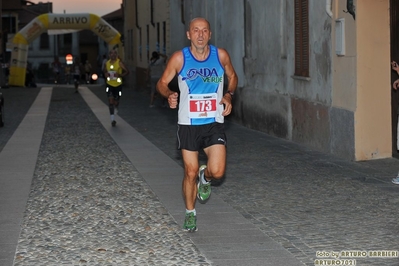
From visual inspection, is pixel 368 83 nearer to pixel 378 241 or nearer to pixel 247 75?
pixel 378 241

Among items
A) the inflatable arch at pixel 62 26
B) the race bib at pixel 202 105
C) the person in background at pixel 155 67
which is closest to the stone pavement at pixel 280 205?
the race bib at pixel 202 105

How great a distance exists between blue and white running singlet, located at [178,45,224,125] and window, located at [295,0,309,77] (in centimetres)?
783

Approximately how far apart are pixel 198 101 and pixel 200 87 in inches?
4.4

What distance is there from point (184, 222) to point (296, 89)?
8.38m

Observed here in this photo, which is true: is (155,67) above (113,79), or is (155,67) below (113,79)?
above

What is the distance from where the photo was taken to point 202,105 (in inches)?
297

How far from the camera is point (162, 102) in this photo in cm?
2856

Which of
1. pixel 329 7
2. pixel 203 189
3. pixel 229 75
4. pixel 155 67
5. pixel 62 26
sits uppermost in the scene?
pixel 62 26

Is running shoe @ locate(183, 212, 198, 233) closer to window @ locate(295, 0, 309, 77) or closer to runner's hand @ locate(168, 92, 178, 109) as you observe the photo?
runner's hand @ locate(168, 92, 178, 109)

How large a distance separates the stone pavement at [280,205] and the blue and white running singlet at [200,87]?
95cm

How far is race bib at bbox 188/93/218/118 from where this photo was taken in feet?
24.7

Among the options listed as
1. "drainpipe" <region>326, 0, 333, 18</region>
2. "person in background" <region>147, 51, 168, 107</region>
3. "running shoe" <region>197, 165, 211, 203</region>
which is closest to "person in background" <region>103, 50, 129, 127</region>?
"drainpipe" <region>326, 0, 333, 18</region>

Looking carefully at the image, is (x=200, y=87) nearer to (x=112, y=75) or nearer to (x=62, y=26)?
(x=112, y=75)

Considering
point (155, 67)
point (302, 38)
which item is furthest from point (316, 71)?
point (155, 67)
